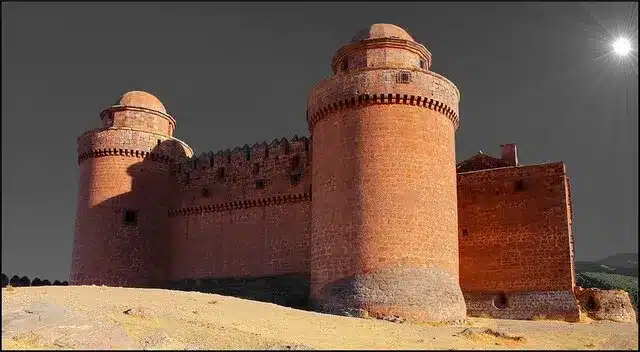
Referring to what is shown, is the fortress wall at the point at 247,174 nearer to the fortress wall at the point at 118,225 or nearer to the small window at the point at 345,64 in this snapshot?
the fortress wall at the point at 118,225

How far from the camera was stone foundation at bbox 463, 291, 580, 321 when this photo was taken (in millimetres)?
22156

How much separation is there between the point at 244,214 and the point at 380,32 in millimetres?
9805

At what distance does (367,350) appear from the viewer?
1364cm

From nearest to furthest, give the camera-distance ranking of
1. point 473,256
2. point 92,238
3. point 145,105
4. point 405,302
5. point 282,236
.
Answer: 1. point 405,302
2. point 473,256
3. point 282,236
4. point 92,238
5. point 145,105

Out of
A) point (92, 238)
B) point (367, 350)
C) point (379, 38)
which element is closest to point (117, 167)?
point (92, 238)

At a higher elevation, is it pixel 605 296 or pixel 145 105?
pixel 145 105

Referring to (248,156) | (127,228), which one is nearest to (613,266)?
(248,156)

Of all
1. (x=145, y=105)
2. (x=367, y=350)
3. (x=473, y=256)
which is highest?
(x=145, y=105)

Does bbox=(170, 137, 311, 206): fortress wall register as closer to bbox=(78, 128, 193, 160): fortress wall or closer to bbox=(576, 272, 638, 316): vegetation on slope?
bbox=(78, 128, 193, 160): fortress wall

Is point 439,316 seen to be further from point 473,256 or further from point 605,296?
point 605,296

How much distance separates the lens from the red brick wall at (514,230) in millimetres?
22969

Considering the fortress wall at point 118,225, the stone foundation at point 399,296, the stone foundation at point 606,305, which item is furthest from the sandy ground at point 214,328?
the fortress wall at point 118,225

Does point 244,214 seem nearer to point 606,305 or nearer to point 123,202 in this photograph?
point 123,202

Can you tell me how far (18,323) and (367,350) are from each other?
7989 mm
